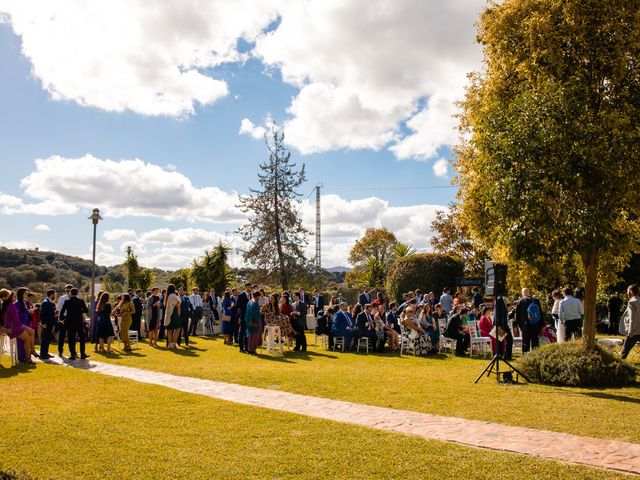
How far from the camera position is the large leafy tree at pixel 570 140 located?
10.7 metres

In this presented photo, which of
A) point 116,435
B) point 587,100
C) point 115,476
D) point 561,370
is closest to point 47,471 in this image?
point 115,476

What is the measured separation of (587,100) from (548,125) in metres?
1.33

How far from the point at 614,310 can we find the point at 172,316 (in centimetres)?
1702

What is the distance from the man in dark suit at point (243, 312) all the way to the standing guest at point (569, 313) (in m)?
8.83

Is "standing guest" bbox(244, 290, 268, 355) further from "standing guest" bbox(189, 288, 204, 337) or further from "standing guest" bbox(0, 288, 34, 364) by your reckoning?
"standing guest" bbox(0, 288, 34, 364)

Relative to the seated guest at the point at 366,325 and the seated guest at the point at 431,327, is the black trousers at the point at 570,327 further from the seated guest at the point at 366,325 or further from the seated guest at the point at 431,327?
the seated guest at the point at 366,325

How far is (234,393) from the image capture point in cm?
1012

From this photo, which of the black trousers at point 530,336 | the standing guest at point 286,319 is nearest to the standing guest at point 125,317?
the standing guest at point 286,319

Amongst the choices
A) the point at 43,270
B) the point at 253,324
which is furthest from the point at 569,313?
the point at 43,270

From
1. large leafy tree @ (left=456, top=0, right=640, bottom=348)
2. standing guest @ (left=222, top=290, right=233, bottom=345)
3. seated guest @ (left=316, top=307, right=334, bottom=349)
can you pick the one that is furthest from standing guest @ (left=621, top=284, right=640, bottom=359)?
standing guest @ (left=222, top=290, right=233, bottom=345)

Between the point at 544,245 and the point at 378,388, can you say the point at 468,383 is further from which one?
the point at 544,245

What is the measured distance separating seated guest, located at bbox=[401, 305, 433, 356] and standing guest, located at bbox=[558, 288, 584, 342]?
12.4 feet

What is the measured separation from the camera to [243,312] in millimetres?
18578

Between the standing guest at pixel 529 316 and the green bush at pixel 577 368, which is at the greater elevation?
the standing guest at pixel 529 316
